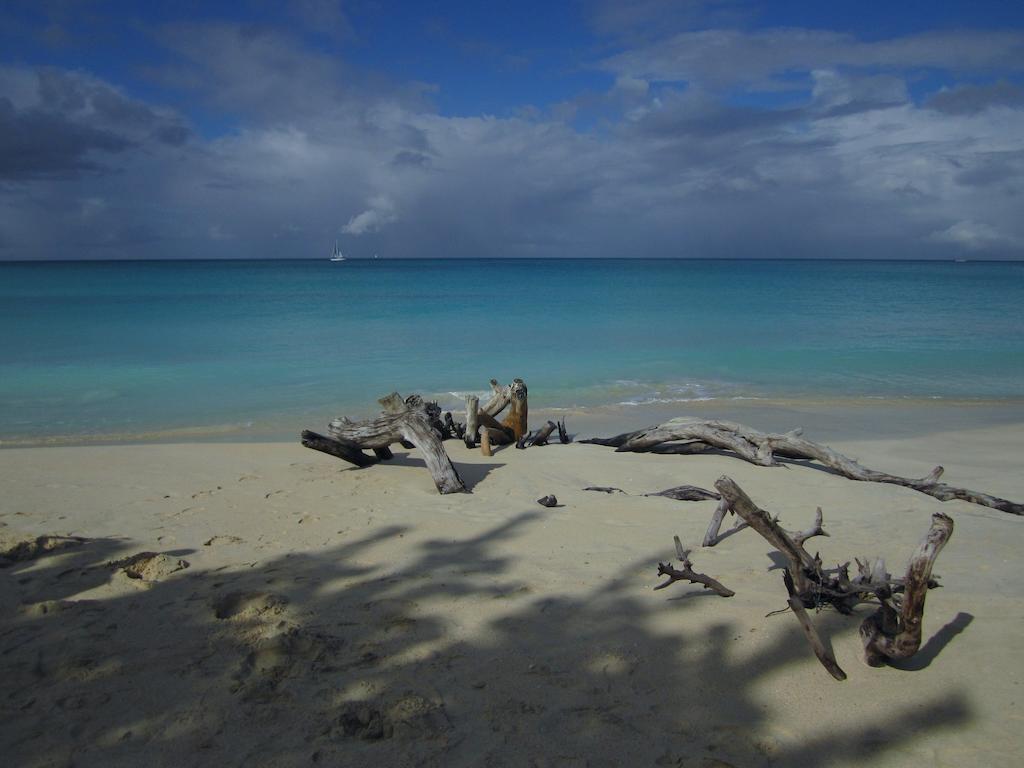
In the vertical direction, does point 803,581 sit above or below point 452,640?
above

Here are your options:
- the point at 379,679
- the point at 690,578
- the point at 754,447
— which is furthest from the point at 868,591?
the point at 754,447

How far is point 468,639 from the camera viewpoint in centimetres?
335

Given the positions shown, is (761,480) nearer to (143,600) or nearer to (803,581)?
(803,581)

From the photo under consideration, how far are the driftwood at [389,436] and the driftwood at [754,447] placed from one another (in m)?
2.57

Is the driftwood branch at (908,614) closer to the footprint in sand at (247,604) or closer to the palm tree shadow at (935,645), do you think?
the palm tree shadow at (935,645)

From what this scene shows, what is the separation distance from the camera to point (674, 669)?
120 inches

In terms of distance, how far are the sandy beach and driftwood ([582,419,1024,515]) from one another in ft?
1.41

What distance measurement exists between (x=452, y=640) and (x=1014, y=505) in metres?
5.08

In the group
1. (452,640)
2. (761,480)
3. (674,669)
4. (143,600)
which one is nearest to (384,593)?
(452,640)

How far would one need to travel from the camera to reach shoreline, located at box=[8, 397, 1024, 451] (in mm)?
9625

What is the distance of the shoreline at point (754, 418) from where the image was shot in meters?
9.62

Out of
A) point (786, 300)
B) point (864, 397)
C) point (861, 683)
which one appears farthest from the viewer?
point (786, 300)

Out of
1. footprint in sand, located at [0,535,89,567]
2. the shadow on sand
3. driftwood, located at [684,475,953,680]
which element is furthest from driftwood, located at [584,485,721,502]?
footprint in sand, located at [0,535,89,567]

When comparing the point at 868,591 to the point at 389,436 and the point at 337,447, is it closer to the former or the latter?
the point at 389,436
